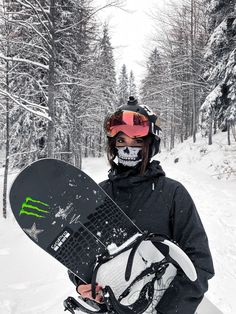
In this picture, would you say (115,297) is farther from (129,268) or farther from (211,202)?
(211,202)

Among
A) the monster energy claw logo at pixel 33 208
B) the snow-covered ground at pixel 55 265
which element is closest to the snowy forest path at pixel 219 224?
the snow-covered ground at pixel 55 265

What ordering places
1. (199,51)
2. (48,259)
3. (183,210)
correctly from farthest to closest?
(199,51) → (48,259) → (183,210)

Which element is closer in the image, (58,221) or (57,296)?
(58,221)

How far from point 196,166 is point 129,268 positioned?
16425 mm

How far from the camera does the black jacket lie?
1.64m

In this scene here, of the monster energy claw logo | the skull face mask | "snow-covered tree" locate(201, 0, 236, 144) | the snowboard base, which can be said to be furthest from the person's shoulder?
"snow-covered tree" locate(201, 0, 236, 144)

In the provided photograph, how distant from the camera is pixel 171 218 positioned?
181cm

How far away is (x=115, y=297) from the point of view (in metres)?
1.56

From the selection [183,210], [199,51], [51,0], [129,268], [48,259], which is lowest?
[48,259]

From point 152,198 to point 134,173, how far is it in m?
0.24

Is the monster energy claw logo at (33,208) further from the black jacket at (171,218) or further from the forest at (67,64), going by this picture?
the forest at (67,64)

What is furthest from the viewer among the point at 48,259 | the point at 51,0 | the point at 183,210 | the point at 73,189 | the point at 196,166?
the point at 196,166

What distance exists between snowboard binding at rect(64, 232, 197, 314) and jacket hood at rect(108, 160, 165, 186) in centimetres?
38

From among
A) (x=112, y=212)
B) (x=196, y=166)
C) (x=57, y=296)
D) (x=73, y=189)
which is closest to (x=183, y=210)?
(x=112, y=212)
